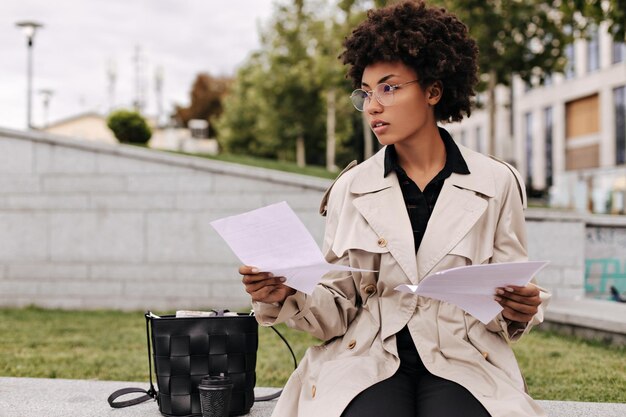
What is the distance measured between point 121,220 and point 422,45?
31.6 ft

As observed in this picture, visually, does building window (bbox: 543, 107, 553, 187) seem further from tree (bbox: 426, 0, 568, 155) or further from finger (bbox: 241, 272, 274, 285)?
finger (bbox: 241, 272, 274, 285)

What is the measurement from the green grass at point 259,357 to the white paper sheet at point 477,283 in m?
2.97

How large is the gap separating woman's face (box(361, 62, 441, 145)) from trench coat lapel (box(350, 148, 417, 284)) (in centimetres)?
15

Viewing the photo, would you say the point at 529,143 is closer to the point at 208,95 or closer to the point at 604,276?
the point at 208,95

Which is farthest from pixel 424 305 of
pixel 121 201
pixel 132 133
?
pixel 132 133

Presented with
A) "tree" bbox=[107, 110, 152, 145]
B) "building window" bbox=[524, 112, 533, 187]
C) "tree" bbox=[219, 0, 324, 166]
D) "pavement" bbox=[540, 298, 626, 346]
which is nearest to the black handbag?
"pavement" bbox=[540, 298, 626, 346]

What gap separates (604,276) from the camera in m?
10.9

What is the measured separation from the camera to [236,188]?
11.7m

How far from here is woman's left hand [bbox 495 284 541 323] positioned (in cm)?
251

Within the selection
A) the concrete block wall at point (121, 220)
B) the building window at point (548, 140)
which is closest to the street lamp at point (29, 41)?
the concrete block wall at point (121, 220)

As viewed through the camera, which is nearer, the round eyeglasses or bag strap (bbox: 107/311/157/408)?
the round eyeglasses

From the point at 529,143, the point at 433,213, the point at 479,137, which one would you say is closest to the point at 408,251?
the point at 433,213

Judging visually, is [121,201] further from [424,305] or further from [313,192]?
[424,305]

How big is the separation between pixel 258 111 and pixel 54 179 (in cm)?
2917
